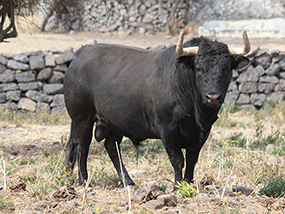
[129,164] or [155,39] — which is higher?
[155,39]

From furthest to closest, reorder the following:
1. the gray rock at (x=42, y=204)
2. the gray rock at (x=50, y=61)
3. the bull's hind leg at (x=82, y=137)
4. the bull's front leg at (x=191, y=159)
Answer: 1. the gray rock at (x=50, y=61)
2. the bull's hind leg at (x=82, y=137)
3. the bull's front leg at (x=191, y=159)
4. the gray rock at (x=42, y=204)

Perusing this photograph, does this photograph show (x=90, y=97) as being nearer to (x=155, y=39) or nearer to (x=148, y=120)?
Result: (x=148, y=120)

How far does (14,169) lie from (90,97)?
1.38 m

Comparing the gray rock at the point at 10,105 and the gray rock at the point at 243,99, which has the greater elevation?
the gray rock at the point at 243,99

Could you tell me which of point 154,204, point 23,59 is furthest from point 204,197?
point 23,59

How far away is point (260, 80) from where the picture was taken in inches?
396

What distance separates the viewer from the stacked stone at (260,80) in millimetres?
10000

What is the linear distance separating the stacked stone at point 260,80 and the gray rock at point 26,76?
497 centimetres

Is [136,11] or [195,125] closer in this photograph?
[195,125]

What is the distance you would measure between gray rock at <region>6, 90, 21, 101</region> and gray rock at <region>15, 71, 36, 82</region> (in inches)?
12.7

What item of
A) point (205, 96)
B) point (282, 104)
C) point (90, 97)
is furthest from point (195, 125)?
point (282, 104)

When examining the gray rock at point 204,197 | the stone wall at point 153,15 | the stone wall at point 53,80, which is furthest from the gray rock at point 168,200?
the stone wall at point 153,15

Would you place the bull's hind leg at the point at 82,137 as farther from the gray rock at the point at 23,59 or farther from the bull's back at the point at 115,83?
the gray rock at the point at 23,59

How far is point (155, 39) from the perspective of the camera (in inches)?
653
